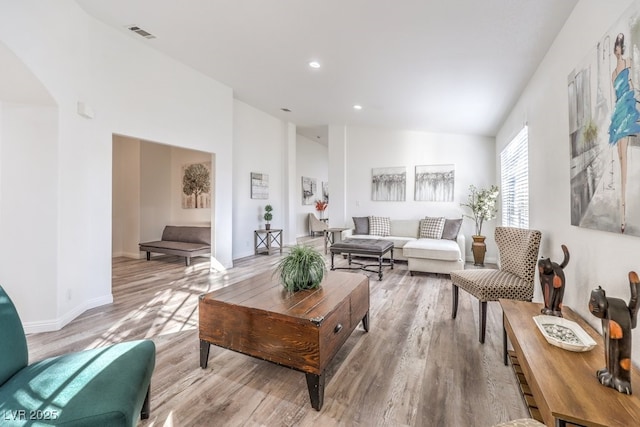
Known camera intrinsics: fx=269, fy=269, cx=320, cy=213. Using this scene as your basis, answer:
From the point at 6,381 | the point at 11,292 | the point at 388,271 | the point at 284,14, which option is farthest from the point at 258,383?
the point at 388,271

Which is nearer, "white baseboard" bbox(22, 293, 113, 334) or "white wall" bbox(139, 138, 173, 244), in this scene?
"white baseboard" bbox(22, 293, 113, 334)

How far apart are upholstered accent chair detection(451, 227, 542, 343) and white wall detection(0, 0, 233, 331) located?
3.92 metres

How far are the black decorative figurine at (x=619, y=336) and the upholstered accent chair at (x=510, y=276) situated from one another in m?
1.34

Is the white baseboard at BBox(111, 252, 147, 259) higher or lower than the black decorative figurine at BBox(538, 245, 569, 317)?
lower

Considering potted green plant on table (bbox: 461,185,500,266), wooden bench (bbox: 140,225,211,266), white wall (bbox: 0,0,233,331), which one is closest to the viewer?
white wall (bbox: 0,0,233,331)

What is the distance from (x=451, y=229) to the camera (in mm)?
5328

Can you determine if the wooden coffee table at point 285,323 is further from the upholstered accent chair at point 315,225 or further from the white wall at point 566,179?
the upholstered accent chair at point 315,225

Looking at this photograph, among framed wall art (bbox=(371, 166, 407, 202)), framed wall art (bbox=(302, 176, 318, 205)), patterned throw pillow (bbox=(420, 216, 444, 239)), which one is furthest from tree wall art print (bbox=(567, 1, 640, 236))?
framed wall art (bbox=(302, 176, 318, 205))

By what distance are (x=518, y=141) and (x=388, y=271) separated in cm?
280

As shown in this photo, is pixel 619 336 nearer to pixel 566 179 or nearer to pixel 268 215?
pixel 566 179

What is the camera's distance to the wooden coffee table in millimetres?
1581

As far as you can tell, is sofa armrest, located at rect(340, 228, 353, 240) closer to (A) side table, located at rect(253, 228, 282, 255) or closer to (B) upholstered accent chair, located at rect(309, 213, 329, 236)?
(A) side table, located at rect(253, 228, 282, 255)

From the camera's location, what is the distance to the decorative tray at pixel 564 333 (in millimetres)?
1256

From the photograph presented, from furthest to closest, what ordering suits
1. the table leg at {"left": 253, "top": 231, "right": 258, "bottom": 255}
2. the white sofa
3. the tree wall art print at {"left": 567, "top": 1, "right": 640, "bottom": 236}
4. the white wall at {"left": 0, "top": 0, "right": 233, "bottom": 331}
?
1. the table leg at {"left": 253, "top": 231, "right": 258, "bottom": 255}
2. the white sofa
3. the white wall at {"left": 0, "top": 0, "right": 233, "bottom": 331}
4. the tree wall art print at {"left": 567, "top": 1, "right": 640, "bottom": 236}
